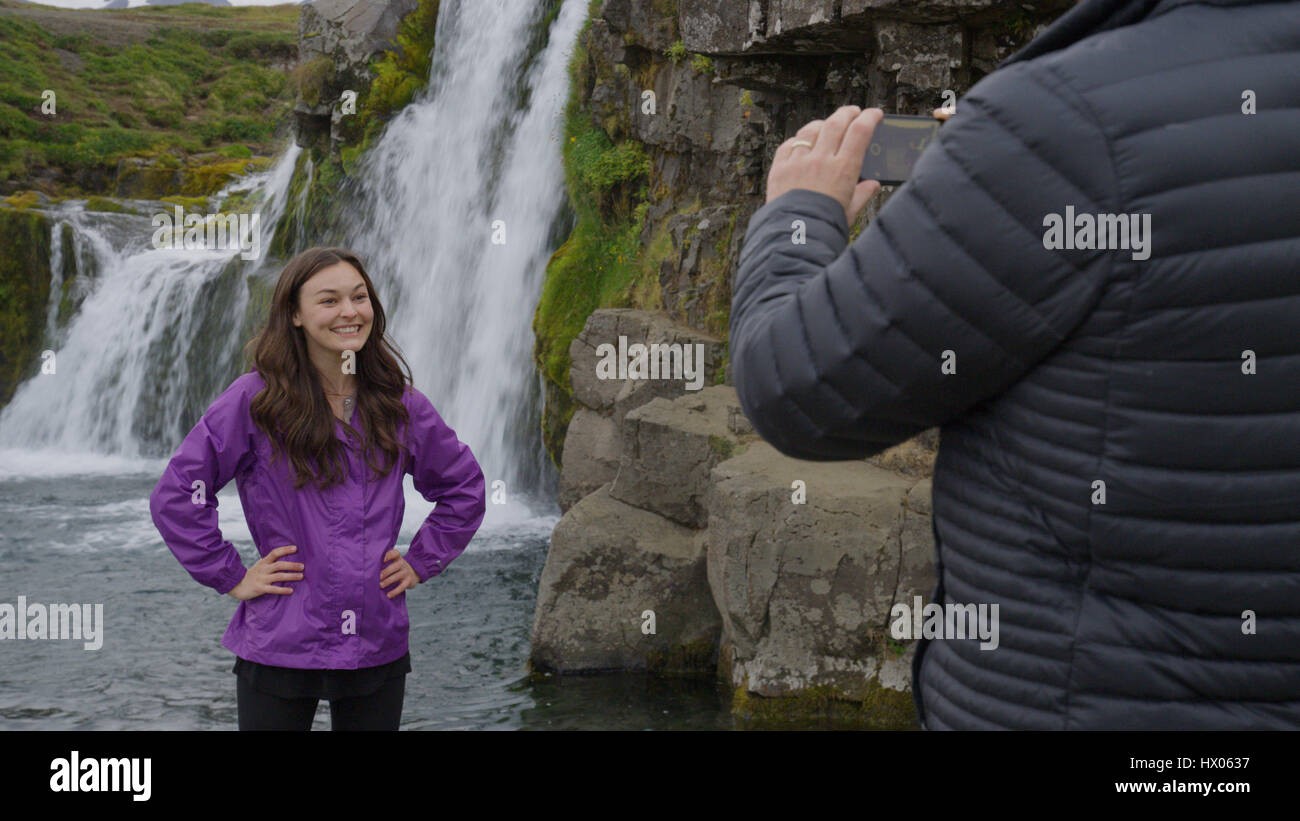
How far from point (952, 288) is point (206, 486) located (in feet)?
8.18

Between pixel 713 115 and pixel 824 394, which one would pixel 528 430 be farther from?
pixel 824 394

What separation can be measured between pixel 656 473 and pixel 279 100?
122ft

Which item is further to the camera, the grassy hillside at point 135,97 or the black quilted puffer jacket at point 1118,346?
the grassy hillside at point 135,97

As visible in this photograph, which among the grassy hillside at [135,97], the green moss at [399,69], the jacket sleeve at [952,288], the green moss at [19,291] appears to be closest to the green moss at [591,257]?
the green moss at [399,69]

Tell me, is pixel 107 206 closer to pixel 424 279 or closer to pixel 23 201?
pixel 23 201

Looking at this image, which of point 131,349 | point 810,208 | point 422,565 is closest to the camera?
point 810,208

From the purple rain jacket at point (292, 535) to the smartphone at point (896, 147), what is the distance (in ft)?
6.13

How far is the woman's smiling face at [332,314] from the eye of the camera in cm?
357

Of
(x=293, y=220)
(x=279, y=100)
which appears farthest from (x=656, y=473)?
(x=279, y=100)

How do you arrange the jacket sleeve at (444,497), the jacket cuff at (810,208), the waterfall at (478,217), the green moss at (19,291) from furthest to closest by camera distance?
the green moss at (19,291) → the waterfall at (478,217) → the jacket sleeve at (444,497) → the jacket cuff at (810,208)

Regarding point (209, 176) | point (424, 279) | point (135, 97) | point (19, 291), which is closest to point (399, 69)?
point (424, 279)

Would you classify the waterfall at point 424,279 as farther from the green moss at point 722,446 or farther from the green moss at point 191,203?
the green moss at point 722,446

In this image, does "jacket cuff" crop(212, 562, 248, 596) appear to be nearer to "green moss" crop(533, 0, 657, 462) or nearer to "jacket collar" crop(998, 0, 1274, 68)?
"jacket collar" crop(998, 0, 1274, 68)

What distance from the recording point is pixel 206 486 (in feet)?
11.3
